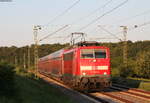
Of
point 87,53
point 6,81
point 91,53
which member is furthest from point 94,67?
point 6,81

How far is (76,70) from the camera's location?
2403 cm

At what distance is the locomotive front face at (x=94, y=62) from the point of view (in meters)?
23.5

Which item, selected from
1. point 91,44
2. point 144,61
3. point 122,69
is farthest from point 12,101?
point 144,61

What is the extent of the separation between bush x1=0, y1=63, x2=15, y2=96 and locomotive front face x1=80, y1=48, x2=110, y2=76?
Answer: 30.1 feet

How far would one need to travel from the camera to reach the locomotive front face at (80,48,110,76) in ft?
77.0

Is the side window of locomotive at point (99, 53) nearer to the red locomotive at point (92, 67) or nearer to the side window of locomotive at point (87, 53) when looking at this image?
the red locomotive at point (92, 67)

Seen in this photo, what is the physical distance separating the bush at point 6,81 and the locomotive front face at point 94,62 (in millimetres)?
9175

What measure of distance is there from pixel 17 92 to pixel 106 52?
1029 cm

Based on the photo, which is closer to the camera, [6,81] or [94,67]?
[6,81]

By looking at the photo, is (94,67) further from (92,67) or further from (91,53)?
(91,53)

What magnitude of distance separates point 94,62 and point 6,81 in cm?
1011

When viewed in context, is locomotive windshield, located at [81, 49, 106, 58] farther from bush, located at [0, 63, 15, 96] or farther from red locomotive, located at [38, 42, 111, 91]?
bush, located at [0, 63, 15, 96]

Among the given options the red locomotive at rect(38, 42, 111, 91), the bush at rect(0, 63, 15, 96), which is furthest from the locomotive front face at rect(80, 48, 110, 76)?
the bush at rect(0, 63, 15, 96)

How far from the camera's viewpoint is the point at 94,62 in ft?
77.5
